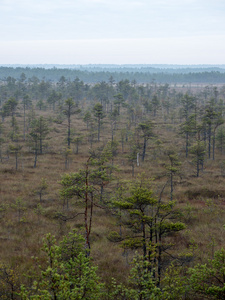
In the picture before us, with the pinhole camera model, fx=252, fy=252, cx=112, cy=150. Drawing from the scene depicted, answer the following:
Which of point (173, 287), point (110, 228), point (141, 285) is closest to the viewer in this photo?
point (141, 285)

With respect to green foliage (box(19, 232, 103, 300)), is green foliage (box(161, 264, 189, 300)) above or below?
below

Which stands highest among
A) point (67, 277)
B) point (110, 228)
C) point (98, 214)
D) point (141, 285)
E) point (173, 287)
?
point (67, 277)

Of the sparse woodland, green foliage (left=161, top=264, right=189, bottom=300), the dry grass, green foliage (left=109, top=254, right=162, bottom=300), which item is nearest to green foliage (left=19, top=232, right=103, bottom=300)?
the sparse woodland

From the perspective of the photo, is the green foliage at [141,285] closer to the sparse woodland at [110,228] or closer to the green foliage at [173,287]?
the sparse woodland at [110,228]

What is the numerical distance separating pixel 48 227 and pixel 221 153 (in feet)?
112

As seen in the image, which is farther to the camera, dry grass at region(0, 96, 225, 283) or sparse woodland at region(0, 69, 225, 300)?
dry grass at region(0, 96, 225, 283)

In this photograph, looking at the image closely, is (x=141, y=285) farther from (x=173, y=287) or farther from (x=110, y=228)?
(x=110, y=228)

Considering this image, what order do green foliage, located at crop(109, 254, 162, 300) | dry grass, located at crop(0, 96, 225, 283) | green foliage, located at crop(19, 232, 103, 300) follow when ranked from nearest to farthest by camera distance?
green foliage, located at crop(19, 232, 103, 300) < green foliage, located at crop(109, 254, 162, 300) < dry grass, located at crop(0, 96, 225, 283)

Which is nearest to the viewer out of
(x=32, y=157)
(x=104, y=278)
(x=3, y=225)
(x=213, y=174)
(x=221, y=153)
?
(x=104, y=278)

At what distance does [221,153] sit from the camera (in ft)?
140

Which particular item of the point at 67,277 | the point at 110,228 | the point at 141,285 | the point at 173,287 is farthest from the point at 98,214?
the point at 67,277

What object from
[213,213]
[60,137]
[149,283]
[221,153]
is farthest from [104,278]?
[60,137]

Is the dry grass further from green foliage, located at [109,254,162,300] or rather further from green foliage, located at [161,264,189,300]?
green foliage, located at [161,264,189,300]

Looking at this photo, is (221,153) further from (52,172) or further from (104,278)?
(104,278)
